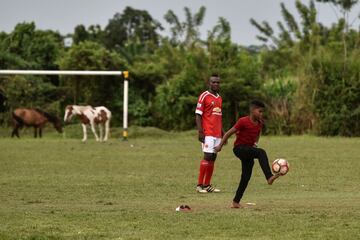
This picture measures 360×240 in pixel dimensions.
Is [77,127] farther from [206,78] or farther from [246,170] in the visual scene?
[246,170]

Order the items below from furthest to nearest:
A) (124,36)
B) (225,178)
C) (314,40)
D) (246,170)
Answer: (124,36)
(314,40)
(225,178)
(246,170)

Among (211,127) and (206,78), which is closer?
(211,127)

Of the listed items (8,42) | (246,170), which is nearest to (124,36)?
(8,42)

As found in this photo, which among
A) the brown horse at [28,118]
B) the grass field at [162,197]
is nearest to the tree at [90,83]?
the brown horse at [28,118]

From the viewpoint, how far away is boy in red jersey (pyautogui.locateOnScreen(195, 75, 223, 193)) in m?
15.0

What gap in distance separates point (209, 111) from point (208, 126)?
0.81 feet

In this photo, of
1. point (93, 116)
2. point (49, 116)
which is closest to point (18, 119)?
point (49, 116)

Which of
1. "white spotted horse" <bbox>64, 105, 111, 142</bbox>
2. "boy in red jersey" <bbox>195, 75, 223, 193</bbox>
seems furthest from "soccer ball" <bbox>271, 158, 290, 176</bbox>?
"white spotted horse" <bbox>64, 105, 111, 142</bbox>

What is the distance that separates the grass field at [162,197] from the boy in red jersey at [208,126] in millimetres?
370

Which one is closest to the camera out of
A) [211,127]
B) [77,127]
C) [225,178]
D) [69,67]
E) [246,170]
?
[246,170]

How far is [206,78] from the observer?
39.1 meters

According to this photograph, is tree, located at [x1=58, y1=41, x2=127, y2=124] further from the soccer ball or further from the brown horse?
the soccer ball

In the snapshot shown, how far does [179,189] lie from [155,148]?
40.8ft

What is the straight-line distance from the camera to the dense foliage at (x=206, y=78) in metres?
36.3
